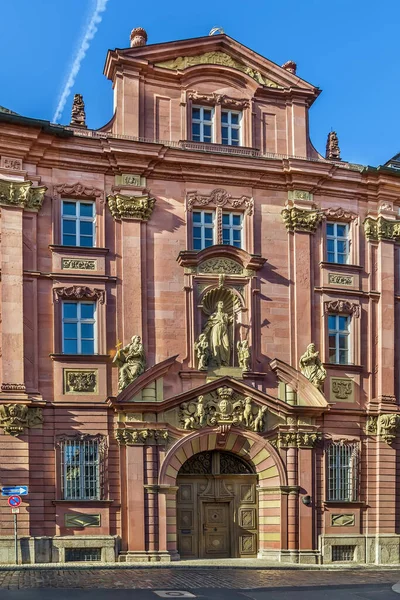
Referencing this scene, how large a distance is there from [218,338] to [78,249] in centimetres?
531

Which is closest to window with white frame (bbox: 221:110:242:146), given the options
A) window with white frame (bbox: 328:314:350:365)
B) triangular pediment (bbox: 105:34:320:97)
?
triangular pediment (bbox: 105:34:320:97)

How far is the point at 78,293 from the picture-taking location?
2947 cm

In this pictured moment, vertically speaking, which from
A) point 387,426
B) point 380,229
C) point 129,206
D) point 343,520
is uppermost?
point 129,206

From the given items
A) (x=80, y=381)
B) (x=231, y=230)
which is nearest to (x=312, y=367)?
(x=231, y=230)

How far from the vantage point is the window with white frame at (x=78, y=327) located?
29.4m

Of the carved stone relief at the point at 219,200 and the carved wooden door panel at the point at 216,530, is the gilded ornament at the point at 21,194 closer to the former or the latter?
the carved stone relief at the point at 219,200

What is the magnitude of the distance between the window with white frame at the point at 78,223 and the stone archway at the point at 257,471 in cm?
711

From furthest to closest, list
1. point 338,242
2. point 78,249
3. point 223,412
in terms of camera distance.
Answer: point 338,242 → point 223,412 → point 78,249

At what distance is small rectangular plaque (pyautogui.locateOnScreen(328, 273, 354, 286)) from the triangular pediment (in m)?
6.49

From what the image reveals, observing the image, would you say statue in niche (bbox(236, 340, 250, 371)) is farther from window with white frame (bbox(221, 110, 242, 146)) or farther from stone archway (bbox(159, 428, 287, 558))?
window with white frame (bbox(221, 110, 242, 146))

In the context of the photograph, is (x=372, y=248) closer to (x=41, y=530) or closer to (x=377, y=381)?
(x=377, y=381)

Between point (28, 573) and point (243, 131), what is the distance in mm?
16298

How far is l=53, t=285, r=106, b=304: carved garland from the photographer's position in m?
29.3

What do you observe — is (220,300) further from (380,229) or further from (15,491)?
(15,491)
